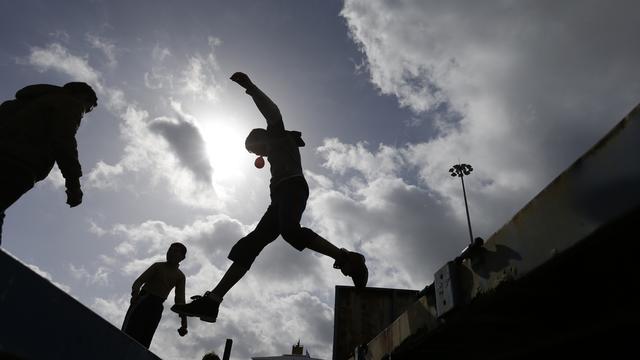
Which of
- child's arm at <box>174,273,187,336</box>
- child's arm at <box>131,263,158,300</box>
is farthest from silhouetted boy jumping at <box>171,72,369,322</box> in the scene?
child's arm at <box>174,273,187,336</box>

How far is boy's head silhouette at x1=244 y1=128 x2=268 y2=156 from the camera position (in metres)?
3.91

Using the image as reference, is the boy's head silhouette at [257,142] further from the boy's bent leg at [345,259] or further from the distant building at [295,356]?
the distant building at [295,356]

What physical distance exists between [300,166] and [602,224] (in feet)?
9.44

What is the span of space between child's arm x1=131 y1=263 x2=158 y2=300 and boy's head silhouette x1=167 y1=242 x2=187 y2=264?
21 centimetres

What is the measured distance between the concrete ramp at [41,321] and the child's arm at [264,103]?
7.82 ft

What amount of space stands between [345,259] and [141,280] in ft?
9.69


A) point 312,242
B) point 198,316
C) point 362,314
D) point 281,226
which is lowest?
point 198,316

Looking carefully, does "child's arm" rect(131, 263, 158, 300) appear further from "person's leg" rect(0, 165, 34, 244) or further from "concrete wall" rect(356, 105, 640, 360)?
"concrete wall" rect(356, 105, 640, 360)

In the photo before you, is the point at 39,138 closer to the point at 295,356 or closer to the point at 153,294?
the point at 153,294

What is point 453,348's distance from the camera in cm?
241

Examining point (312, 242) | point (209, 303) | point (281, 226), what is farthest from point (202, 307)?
point (312, 242)

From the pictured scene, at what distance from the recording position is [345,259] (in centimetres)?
341

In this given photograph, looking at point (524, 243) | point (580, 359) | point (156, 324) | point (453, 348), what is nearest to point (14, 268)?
point (524, 243)

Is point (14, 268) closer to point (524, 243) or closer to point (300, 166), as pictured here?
point (524, 243)
